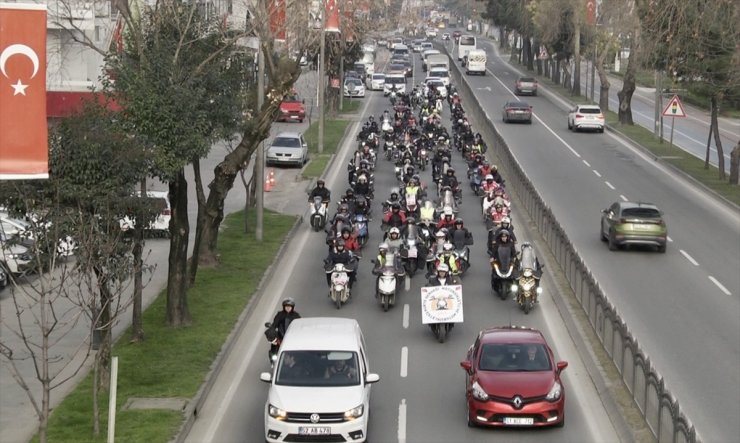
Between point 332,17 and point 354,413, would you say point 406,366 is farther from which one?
point 332,17

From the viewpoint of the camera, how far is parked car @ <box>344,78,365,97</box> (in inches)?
3610

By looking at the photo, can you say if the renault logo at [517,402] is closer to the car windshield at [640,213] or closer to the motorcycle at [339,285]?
the motorcycle at [339,285]

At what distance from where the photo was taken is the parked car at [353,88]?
9169cm

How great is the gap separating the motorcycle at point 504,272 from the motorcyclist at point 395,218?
19.4 feet

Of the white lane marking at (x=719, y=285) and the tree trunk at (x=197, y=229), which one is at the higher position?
the tree trunk at (x=197, y=229)

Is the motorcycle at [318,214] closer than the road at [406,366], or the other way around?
the road at [406,366]

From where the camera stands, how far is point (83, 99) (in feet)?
76.3

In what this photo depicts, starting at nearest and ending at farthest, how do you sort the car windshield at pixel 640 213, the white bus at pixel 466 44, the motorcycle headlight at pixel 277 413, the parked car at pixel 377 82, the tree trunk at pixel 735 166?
the motorcycle headlight at pixel 277 413, the car windshield at pixel 640 213, the tree trunk at pixel 735 166, the parked car at pixel 377 82, the white bus at pixel 466 44

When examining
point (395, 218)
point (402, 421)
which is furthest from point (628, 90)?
point (402, 421)

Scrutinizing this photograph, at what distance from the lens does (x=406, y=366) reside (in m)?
24.0

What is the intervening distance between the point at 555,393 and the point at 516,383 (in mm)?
608

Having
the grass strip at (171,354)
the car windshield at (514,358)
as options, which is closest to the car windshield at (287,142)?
the grass strip at (171,354)

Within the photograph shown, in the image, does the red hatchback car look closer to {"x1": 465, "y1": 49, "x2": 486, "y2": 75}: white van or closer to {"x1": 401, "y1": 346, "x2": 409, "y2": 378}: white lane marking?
{"x1": 401, "y1": 346, "x2": 409, "y2": 378}: white lane marking

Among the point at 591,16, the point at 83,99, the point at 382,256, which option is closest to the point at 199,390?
the point at 83,99
